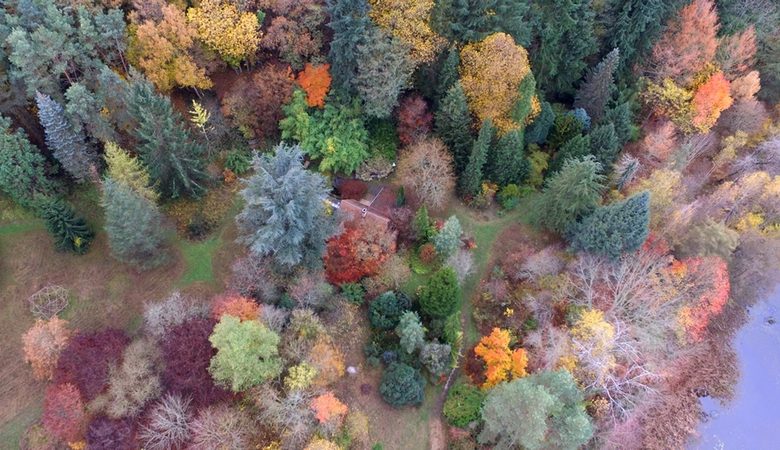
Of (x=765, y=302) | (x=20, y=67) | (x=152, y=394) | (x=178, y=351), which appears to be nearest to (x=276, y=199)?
(x=178, y=351)

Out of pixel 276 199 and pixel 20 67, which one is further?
pixel 20 67

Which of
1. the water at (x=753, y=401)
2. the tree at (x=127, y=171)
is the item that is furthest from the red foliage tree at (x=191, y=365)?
the water at (x=753, y=401)

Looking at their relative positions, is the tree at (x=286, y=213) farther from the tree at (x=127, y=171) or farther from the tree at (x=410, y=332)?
the tree at (x=410, y=332)

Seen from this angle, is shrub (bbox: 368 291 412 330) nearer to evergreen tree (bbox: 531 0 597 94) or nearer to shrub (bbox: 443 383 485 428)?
shrub (bbox: 443 383 485 428)

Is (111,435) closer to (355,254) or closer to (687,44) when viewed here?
(355,254)

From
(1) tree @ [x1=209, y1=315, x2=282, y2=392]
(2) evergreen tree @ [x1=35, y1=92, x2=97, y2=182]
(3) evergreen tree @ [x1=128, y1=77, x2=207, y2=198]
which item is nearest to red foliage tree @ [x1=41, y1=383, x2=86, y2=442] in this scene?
(1) tree @ [x1=209, y1=315, x2=282, y2=392]

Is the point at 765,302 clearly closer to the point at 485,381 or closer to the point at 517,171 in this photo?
the point at 517,171

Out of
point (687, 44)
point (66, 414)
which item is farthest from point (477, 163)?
point (66, 414)
